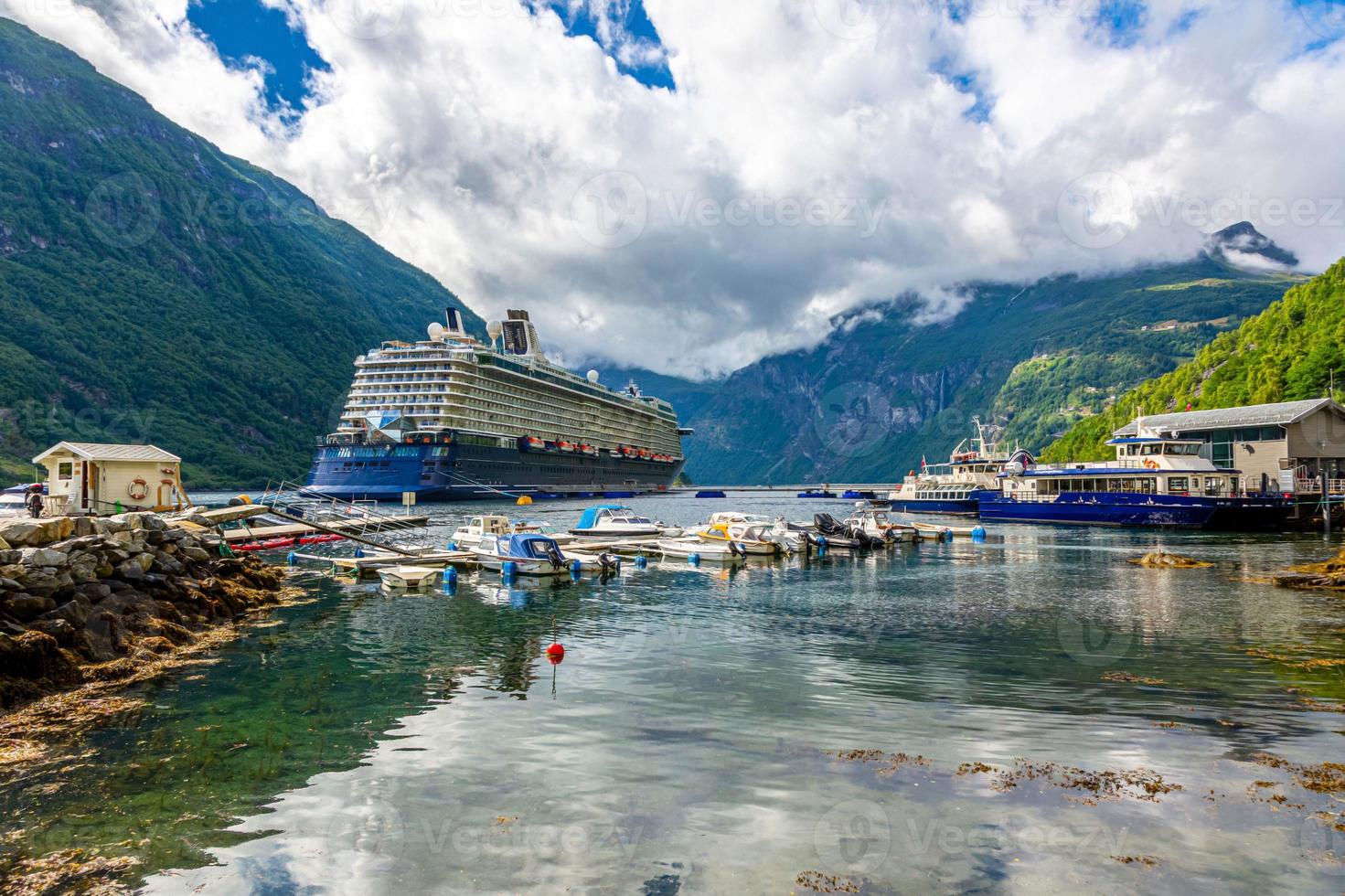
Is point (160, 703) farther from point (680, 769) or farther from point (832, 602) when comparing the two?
point (832, 602)

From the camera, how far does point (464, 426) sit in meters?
117

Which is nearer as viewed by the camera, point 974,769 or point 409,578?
point 974,769

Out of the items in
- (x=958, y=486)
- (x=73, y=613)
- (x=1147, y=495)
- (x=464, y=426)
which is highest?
(x=464, y=426)

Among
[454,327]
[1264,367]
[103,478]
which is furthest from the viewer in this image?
[454,327]

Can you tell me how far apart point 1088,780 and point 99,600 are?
2373 centimetres

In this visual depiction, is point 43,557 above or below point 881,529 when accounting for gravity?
above

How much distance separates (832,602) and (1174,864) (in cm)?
2199

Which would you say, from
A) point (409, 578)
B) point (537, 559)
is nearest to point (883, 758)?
point (409, 578)

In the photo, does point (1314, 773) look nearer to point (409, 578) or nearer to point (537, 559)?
point (537, 559)

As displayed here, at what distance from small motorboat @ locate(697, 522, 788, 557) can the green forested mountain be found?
62.1m

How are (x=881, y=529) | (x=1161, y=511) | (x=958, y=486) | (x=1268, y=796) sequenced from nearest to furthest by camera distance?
1. (x=1268, y=796)
2. (x=881, y=529)
3. (x=1161, y=511)
4. (x=958, y=486)

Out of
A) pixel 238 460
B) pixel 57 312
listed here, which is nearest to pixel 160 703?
pixel 238 460

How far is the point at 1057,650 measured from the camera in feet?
67.8

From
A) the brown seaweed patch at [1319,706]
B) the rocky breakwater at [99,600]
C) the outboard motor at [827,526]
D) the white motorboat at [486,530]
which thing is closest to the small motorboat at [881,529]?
the outboard motor at [827,526]
